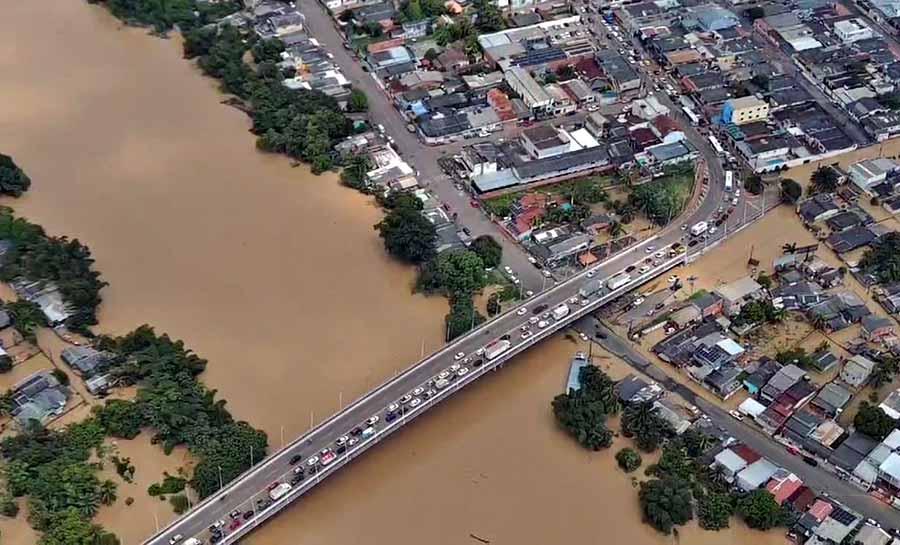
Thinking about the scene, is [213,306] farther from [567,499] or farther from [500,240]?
[567,499]

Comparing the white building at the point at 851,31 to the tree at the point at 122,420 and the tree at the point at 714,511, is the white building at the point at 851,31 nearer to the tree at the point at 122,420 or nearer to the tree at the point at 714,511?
the tree at the point at 714,511

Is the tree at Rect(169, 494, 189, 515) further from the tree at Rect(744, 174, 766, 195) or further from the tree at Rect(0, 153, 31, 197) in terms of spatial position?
the tree at Rect(744, 174, 766, 195)

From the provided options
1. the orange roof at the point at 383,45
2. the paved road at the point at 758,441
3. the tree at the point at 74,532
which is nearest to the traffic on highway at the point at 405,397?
the paved road at the point at 758,441

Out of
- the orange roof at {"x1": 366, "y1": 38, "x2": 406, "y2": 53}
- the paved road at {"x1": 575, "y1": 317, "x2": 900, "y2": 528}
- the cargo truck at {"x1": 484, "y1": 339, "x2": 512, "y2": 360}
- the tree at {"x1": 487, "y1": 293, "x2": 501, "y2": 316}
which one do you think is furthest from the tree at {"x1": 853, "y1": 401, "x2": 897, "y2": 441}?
the orange roof at {"x1": 366, "y1": 38, "x2": 406, "y2": 53}

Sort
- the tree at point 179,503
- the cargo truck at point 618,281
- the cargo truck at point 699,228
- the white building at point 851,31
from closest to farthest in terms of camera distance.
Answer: the tree at point 179,503 < the cargo truck at point 618,281 < the cargo truck at point 699,228 < the white building at point 851,31

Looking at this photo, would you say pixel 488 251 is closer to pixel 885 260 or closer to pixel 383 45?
pixel 885 260

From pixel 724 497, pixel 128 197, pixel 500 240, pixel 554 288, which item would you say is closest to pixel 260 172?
pixel 128 197
